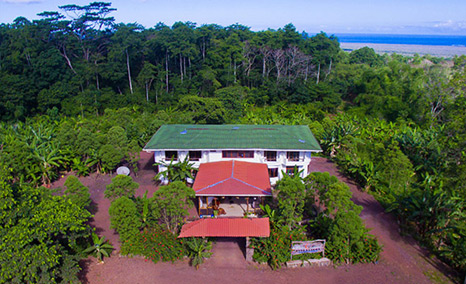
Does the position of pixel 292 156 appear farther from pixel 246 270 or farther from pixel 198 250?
pixel 198 250

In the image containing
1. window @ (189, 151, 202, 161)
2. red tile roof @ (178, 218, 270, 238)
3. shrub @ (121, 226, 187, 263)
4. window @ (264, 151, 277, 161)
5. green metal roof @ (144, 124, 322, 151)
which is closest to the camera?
red tile roof @ (178, 218, 270, 238)

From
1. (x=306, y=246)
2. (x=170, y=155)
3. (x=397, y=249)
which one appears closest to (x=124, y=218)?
(x=170, y=155)

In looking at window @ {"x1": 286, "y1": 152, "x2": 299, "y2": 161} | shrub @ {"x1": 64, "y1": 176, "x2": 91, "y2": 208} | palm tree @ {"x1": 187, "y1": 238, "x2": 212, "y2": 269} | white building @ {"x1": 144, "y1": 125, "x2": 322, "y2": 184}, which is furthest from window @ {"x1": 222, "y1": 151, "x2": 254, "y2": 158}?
shrub @ {"x1": 64, "y1": 176, "x2": 91, "y2": 208}

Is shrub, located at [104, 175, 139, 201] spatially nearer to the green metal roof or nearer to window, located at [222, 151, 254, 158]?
the green metal roof

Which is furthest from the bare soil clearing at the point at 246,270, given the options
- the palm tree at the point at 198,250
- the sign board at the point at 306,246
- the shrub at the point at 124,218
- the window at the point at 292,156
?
the window at the point at 292,156

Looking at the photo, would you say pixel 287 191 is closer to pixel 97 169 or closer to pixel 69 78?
pixel 97 169

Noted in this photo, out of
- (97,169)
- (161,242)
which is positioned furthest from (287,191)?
(97,169)

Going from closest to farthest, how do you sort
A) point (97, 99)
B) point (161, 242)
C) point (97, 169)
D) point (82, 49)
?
point (161, 242) → point (97, 169) → point (97, 99) → point (82, 49)
